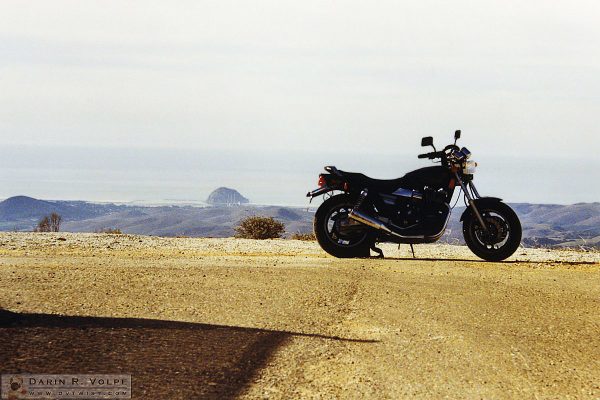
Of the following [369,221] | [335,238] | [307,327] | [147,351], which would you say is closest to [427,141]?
[369,221]

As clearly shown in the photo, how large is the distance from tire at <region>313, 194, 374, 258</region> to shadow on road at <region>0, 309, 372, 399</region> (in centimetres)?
642

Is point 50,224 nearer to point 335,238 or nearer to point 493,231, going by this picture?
Answer: point 335,238


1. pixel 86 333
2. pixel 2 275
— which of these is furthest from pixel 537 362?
pixel 2 275

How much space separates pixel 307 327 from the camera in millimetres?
7730

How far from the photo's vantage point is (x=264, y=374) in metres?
6.12

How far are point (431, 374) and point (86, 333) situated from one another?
2.99 metres

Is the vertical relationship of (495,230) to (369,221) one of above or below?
below

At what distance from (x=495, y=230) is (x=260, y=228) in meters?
8.99

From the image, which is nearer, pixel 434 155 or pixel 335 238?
pixel 335 238

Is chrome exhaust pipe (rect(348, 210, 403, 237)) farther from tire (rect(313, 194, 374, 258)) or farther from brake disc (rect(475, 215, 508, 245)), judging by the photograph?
brake disc (rect(475, 215, 508, 245))

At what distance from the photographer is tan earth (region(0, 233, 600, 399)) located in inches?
238

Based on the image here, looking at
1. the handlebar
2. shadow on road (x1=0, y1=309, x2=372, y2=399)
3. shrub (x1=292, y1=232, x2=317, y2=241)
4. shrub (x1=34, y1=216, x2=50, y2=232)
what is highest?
the handlebar

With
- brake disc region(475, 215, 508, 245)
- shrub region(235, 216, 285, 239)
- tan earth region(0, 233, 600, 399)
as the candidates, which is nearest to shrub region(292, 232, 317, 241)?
shrub region(235, 216, 285, 239)

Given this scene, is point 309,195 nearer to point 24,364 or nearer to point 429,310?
point 429,310
